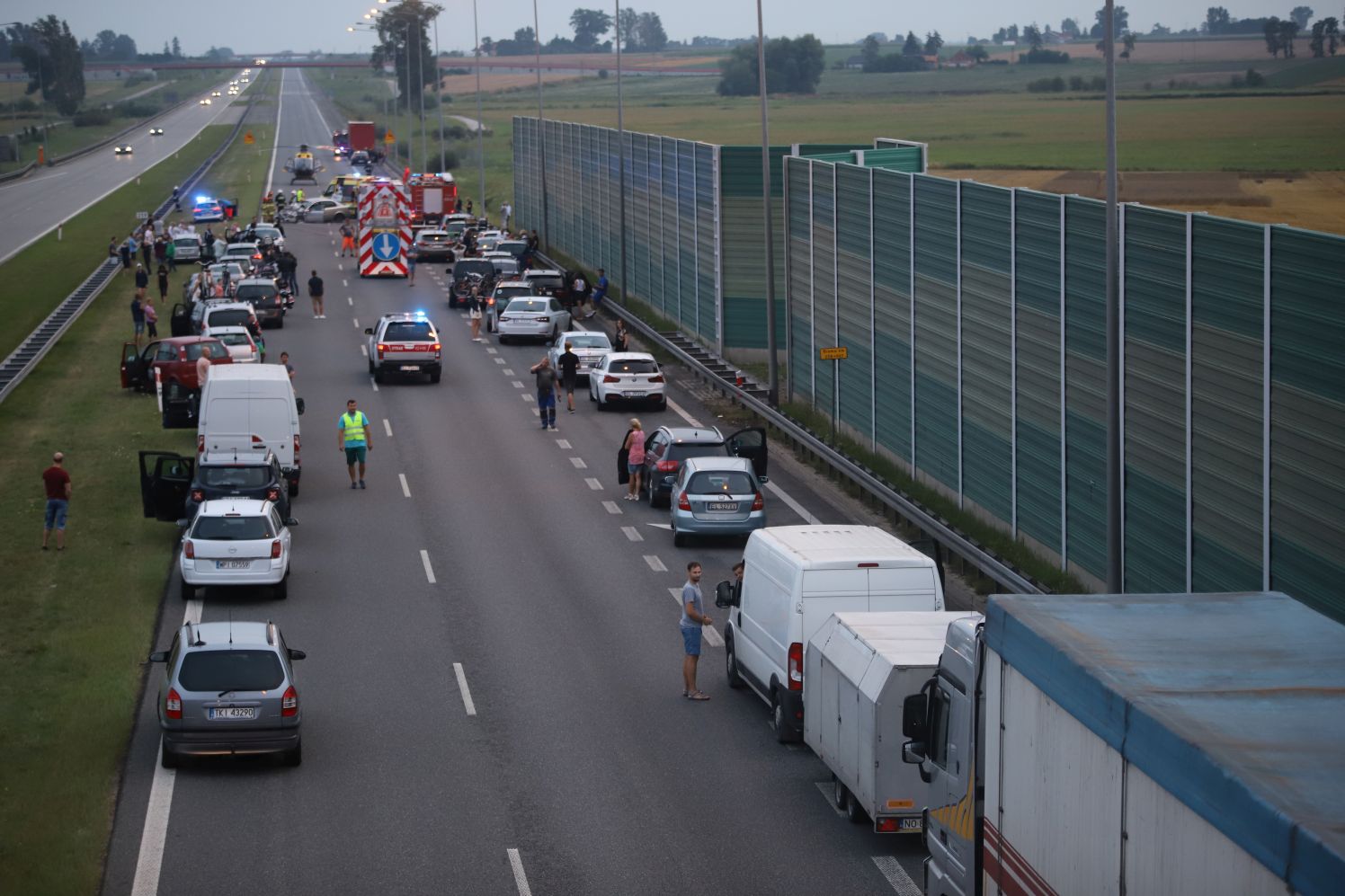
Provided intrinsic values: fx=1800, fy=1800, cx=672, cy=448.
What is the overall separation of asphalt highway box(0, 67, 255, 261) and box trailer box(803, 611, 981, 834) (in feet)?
234

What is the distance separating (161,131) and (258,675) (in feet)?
632

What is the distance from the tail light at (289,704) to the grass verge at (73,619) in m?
1.80

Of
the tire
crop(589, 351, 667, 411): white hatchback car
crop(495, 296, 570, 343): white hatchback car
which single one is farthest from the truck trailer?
crop(495, 296, 570, 343): white hatchback car

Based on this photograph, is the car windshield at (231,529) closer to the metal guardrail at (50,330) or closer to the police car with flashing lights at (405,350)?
the metal guardrail at (50,330)

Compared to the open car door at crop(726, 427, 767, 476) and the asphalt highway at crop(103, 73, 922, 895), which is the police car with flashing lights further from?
the open car door at crop(726, 427, 767, 476)

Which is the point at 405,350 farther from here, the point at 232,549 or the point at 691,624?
the point at 691,624

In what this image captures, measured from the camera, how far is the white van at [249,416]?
32094mm

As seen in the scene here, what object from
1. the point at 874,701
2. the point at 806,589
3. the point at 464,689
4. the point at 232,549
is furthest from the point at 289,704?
the point at 232,549

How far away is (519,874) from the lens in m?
15.4

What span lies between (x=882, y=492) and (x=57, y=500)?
13.2m

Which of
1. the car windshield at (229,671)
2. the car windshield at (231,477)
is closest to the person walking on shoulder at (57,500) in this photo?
the car windshield at (231,477)

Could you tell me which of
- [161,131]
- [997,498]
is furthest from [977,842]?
[161,131]

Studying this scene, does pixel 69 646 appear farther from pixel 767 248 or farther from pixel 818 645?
pixel 767 248

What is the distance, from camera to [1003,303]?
27953 mm
